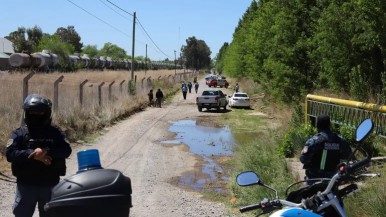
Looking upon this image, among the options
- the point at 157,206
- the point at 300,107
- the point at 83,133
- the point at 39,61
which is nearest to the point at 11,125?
the point at 83,133

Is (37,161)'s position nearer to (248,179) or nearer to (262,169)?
(248,179)

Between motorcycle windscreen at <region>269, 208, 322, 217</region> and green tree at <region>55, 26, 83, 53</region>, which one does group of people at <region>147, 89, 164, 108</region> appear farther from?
green tree at <region>55, 26, 83, 53</region>

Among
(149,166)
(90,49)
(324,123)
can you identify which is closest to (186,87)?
(149,166)

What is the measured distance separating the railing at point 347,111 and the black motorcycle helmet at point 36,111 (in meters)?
7.33

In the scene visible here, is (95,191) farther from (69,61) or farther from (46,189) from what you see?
(69,61)

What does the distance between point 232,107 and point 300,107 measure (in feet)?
76.8

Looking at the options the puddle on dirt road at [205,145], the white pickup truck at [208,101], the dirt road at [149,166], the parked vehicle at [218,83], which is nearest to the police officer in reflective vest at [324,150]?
the dirt road at [149,166]

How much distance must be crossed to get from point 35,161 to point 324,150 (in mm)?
2797

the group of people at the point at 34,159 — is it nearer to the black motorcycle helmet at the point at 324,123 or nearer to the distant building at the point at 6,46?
the black motorcycle helmet at the point at 324,123

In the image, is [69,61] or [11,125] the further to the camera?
[69,61]

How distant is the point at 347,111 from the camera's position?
460 inches

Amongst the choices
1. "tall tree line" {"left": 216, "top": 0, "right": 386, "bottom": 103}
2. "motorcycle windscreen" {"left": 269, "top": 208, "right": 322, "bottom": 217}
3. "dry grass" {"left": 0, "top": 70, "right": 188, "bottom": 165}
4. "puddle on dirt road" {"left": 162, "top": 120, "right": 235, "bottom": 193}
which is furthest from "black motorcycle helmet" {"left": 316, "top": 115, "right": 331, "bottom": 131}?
"dry grass" {"left": 0, "top": 70, "right": 188, "bottom": 165}

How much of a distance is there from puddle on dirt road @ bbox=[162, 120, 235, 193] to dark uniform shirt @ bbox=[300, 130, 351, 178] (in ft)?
17.5

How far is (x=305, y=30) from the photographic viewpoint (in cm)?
2273
